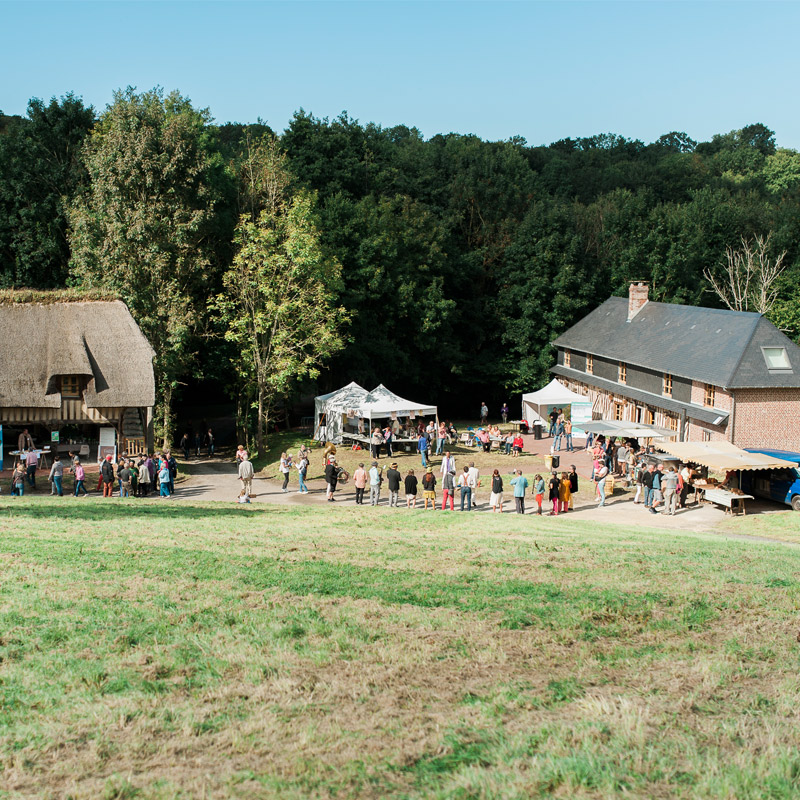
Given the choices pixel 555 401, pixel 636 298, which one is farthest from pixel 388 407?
pixel 636 298

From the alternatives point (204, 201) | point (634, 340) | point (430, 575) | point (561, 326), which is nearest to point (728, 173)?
point (561, 326)

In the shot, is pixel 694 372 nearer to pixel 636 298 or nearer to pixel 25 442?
pixel 636 298

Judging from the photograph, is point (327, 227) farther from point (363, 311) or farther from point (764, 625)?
point (764, 625)

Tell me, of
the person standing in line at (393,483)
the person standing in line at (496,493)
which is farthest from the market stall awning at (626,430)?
the person standing in line at (393,483)

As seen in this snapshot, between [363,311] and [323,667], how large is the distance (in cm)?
3764

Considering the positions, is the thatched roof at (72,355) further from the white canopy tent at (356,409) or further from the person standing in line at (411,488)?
the person standing in line at (411,488)

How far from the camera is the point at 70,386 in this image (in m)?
27.4

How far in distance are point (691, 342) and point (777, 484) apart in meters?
12.6

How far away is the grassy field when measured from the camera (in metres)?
5.32

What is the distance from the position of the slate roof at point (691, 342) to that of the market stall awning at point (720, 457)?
19.1 ft

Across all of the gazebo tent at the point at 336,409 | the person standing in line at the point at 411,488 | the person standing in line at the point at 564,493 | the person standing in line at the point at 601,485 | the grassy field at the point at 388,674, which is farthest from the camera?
the gazebo tent at the point at 336,409

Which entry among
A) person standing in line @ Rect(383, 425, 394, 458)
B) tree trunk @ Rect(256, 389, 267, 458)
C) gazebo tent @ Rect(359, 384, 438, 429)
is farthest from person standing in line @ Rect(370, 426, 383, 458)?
tree trunk @ Rect(256, 389, 267, 458)

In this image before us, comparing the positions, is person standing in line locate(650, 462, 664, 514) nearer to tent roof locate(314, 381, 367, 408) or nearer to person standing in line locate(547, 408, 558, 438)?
tent roof locate(314, 381, 367, 408)

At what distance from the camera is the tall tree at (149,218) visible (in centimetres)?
3238
